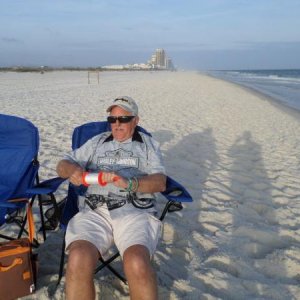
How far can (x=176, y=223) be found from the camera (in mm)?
3594

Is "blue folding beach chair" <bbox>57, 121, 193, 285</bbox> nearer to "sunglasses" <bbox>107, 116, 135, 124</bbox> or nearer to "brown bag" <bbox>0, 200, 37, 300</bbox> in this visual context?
"brown bag" <bbox>0, 200, 37, 300</bbox>

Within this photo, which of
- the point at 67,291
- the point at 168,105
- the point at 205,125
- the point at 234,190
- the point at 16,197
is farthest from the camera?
the point at 168,105

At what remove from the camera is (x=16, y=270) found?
2307 millimetres

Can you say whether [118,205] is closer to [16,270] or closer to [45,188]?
[45,188]

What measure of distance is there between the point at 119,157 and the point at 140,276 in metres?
0.98

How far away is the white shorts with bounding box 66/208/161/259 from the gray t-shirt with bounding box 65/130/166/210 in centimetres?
19

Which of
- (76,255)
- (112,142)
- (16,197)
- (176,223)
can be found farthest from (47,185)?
(176,223)

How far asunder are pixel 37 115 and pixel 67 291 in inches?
298

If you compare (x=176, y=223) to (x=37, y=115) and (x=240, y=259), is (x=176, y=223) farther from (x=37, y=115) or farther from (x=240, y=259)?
(x=37, y=115)

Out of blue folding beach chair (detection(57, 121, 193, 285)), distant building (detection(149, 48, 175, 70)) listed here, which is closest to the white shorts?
blue folding beach chair (detection(57, 121, 193, 285))

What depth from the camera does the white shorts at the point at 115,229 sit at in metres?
2.32

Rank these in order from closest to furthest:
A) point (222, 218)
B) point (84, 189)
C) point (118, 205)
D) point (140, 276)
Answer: point (140, 276)
point (118, 205)
point (84, 189)
point (222, 218)

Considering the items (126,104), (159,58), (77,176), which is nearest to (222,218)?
(126,104)

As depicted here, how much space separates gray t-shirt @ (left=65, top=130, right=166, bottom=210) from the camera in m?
2.74
